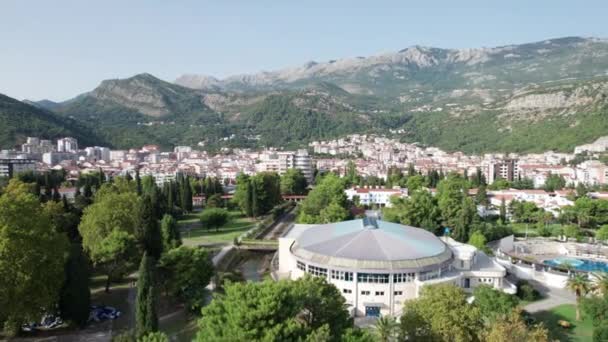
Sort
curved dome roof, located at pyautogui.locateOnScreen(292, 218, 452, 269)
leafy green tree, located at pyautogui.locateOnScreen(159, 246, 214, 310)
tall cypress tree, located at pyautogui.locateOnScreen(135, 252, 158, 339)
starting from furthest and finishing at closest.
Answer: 1. curved dome roof, located at pyautogui.locateOnScreen(292, 218, 452, 269)
2. leafy green tree, located at pyautogui.locateOnScreen(159, 246, 214, 310)
3. tall cypress tree, located at pyautogui.locateOnScreen(135, 252, 158, 339)

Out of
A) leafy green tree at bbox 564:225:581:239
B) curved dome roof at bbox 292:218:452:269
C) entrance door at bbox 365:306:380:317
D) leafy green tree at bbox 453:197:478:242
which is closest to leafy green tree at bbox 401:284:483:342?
entrance door at bbox 365:306:380:317

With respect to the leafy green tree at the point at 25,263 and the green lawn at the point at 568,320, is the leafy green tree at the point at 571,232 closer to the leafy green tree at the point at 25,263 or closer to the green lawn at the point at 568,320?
the green lawn at the point at 568,320

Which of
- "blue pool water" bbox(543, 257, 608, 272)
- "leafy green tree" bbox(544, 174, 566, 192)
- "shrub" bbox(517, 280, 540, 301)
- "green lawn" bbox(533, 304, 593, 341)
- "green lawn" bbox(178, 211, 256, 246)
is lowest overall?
"blue pool water" bbox(543, 257, 608, 272)

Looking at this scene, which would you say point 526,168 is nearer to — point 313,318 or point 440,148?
point 440,148

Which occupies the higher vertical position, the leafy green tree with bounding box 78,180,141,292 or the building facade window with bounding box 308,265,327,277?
the leafy green tree with bounding box 78,180,141,292

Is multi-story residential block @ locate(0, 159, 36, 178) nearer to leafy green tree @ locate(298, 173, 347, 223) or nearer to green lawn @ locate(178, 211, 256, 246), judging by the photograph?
green lawn @ locate(178, 211, 256, 246)

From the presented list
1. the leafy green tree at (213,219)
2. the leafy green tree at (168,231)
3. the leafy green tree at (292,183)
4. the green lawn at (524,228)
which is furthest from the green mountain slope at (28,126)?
the green lawn at (524,228)

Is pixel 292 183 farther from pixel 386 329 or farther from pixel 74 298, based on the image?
pixel 386 329
